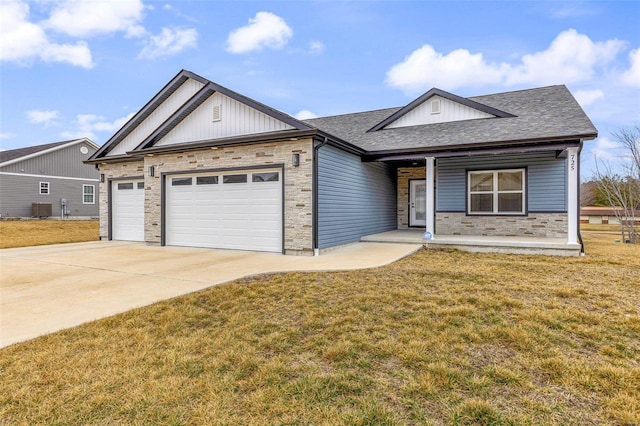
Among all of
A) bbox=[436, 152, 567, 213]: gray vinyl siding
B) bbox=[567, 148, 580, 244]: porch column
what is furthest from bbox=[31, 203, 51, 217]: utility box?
bbox=[567, 148, 580, 244]: porch column

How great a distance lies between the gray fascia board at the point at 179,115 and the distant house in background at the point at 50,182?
1946cm

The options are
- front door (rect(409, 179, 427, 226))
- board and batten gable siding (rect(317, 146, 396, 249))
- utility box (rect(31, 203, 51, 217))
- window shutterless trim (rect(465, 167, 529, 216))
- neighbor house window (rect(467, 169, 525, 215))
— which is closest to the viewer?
board and batten gable siding (rect(317, 146, 396, 249))

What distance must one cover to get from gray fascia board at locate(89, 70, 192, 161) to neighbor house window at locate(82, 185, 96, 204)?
1629 cm

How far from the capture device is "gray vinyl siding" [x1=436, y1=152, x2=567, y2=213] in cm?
1037

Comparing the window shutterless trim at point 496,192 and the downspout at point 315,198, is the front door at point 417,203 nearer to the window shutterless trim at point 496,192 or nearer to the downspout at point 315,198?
the window shutterless trim at point 496,192

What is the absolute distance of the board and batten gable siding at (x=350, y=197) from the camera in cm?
907

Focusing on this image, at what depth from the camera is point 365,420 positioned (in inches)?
88.5

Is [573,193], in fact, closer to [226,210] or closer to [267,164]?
[267,164]

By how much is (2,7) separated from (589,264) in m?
19.4

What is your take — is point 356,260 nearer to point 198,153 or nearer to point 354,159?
point 354,159

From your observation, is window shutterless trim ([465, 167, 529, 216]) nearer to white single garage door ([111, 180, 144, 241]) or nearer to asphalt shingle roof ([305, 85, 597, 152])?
asphalt shingle roof ([305, 85, 597, 152])

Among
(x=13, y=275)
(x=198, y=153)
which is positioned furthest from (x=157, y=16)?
(x=13, y=275)

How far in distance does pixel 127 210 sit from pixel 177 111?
478 cm

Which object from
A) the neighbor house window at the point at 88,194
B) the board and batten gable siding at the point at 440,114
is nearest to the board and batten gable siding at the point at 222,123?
the board and batten gable siding at the point at 440,114
